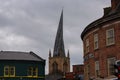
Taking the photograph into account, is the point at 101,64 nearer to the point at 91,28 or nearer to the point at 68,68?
the point at 91,28

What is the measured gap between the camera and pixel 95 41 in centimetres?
3784

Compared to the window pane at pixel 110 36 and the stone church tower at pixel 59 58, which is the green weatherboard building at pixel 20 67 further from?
the stone church tower at pixel 59 58

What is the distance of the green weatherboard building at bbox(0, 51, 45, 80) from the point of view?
5950 centimetres

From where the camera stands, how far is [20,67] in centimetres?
6006

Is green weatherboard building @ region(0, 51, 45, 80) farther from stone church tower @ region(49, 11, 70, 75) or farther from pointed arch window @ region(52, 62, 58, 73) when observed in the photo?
pointed arch window @ region(52, 62, 58, 73)

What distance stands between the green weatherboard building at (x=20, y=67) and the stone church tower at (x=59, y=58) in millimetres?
93037

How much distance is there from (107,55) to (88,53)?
4.67 m

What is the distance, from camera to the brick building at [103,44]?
114 ft

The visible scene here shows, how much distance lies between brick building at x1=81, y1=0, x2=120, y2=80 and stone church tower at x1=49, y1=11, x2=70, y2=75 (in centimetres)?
11624

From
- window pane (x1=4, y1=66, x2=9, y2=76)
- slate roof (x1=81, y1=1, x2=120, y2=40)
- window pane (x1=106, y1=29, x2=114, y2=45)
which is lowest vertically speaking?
window pane (x1=4, y1=66, x2=9, y2=76)

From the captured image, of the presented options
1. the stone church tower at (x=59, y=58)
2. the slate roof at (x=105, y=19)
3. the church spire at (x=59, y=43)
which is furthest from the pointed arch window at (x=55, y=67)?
the slate roof at (x=105, y=19)

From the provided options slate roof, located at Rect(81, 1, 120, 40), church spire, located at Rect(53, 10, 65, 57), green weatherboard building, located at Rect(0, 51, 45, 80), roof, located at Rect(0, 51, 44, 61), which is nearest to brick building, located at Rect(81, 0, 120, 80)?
slate roof, located at Rect(81, 1, 120, 40)

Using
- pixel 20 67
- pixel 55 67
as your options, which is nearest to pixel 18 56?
pixel 20 67

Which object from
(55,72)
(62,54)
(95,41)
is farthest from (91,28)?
(62,54)
